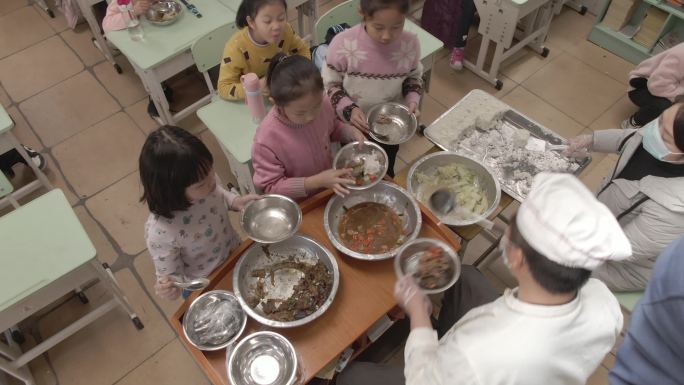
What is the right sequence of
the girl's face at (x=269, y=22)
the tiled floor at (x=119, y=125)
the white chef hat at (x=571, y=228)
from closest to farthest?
the white chef hat at (x=571, y=228) → the girl's face at (x=269, y=22) → the tiled floor at (x=119, y=125)

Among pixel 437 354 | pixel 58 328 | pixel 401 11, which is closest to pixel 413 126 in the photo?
pixel 401 11

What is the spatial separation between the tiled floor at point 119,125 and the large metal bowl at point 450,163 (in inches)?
35.7

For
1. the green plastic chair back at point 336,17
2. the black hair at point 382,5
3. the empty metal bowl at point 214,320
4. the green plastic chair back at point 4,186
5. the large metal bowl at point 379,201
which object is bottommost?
the green plastic chair back at point 4,186

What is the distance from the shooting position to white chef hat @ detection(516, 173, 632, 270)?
3.58 feet

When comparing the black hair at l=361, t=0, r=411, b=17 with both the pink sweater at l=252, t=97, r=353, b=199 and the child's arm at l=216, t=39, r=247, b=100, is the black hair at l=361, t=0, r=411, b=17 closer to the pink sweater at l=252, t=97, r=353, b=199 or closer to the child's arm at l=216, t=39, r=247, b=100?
the pink sweater at l=252, t=97, r=353, b=199

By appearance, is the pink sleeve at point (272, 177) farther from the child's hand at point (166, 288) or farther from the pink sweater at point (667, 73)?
the pink sweater at point (667, 73)

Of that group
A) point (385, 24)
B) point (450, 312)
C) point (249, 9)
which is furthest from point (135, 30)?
point (450, 312)

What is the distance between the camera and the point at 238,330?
166 cm

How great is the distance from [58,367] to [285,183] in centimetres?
192

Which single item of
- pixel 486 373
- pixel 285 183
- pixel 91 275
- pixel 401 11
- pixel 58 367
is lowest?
pixel 58 367

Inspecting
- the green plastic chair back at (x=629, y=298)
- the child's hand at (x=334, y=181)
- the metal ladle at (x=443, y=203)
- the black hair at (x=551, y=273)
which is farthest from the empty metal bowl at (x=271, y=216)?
the green plastic chair back at (x=629, y=298)

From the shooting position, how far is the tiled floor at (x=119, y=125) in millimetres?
2697

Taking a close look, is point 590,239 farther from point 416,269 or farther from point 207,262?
point 207,262

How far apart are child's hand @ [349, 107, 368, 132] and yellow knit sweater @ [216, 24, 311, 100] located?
20.4 inches
